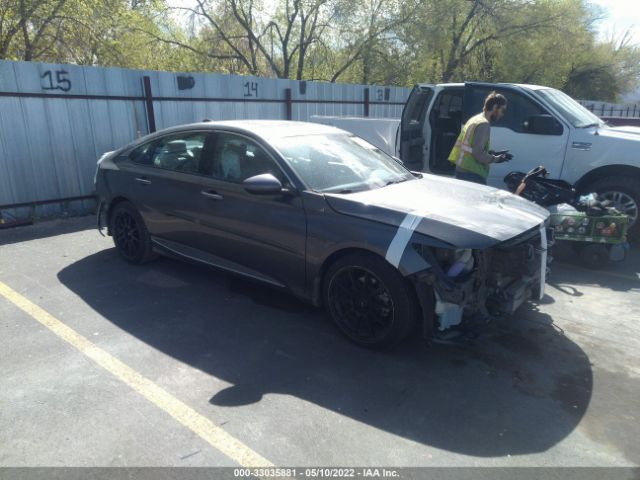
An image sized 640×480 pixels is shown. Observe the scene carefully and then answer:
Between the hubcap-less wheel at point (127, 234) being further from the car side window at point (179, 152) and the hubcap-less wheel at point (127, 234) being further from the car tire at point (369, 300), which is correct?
the car tire at point (369, 300)

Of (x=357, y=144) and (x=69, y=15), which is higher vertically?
(x=69, y=15)

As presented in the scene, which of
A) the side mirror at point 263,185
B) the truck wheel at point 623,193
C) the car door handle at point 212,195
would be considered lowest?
the truck wheel at point 623,193

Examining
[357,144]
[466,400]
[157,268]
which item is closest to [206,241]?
[157,268]

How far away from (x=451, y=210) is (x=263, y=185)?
1.42 metres

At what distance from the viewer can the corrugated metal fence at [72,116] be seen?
6918 millimetres

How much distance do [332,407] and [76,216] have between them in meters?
6.34

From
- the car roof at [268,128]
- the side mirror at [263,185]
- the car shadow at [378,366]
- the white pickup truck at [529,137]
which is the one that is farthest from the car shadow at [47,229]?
the white pickup truck at [529,137]

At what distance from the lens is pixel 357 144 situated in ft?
15.6

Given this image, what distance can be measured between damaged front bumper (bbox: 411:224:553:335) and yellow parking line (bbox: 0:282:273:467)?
1466mm

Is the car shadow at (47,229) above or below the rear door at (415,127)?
below

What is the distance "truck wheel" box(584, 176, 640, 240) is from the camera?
5.95 metres

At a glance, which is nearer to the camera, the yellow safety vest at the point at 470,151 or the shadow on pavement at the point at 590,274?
the shadow on pavement at the point at 590,274

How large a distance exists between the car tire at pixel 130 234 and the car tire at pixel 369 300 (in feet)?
7.88

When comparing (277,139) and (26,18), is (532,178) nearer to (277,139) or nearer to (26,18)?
(277,139)
